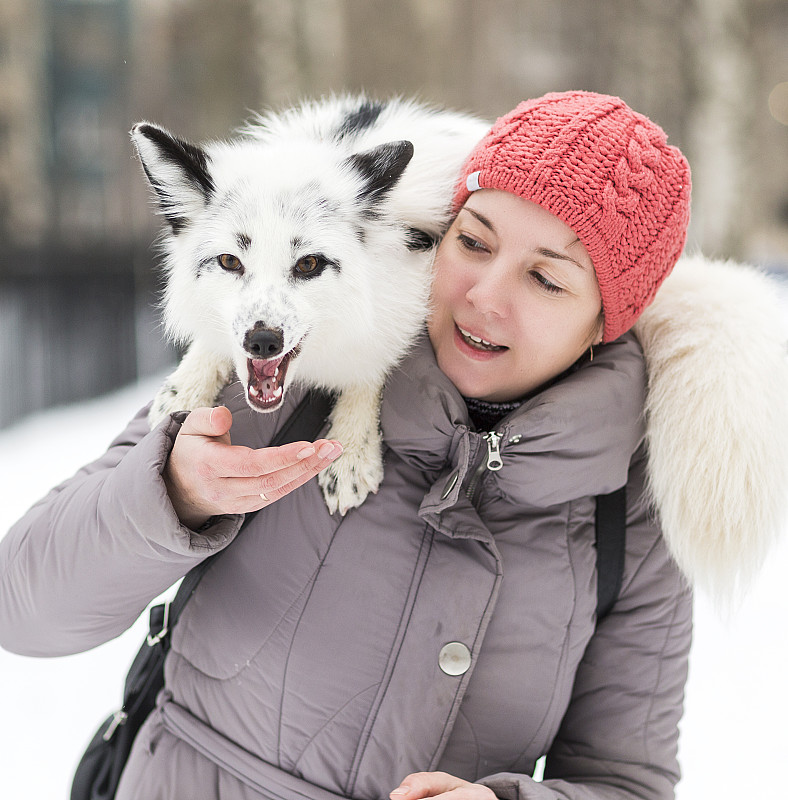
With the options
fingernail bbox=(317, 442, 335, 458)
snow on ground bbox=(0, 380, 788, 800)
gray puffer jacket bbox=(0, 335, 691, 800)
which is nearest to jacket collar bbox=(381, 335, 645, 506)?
gray puffer jacket bbox=(0, 335, 691, 800)

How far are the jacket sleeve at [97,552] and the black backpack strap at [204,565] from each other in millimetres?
39

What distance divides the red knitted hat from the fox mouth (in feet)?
1.27

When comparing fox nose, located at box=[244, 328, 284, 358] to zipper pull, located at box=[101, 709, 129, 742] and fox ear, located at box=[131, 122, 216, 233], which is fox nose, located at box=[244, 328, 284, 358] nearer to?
fox ear, located at box=[131, 122, 216, 233]

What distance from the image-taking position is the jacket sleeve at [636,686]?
963mm

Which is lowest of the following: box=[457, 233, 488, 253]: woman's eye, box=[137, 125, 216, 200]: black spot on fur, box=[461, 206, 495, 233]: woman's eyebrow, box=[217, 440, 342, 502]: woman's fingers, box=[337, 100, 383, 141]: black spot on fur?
box=[217, 440, 342, 502]: woman's fingers

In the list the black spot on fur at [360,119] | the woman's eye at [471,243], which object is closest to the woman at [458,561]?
the woman's eye at [471,243]

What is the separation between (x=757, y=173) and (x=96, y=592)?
14.1ft

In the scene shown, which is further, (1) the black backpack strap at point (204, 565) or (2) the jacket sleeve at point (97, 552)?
(1) the black backpack strap at point (204, 565)

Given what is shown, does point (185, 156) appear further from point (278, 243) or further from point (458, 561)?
point (458, 561)

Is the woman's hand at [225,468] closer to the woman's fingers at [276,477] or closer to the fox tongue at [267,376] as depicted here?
the woman's fingers at [276,477]

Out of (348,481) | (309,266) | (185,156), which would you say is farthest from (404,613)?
(185,156)

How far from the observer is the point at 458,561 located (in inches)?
35.5

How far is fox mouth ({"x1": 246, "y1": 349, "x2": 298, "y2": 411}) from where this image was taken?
35.1 inches

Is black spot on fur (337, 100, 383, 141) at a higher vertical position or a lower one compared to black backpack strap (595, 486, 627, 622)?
higher
